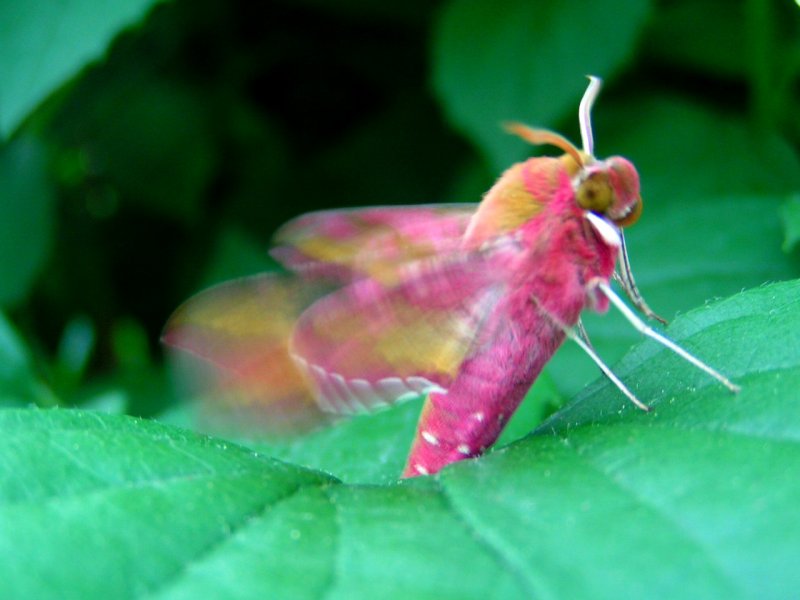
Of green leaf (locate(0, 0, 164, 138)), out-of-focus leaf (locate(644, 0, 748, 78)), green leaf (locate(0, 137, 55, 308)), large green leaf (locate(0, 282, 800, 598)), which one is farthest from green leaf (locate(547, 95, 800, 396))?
green leaf (locate(0, 137, 55, 308))

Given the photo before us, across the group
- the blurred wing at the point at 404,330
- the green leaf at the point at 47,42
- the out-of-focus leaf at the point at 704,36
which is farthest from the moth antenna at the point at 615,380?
the out-of-focus leaf at the point at 704,36

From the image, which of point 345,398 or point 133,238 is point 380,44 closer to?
point 133,238

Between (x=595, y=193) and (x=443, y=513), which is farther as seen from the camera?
(x=595, y=193)

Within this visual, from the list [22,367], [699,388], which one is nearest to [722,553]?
[699,388]

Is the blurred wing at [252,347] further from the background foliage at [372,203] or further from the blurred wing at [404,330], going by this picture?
the background foliage at [372,203]

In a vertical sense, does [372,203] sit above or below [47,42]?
below

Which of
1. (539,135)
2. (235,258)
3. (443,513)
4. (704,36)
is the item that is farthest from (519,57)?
(443,513)

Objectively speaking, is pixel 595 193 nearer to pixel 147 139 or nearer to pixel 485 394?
pixel 485 394
